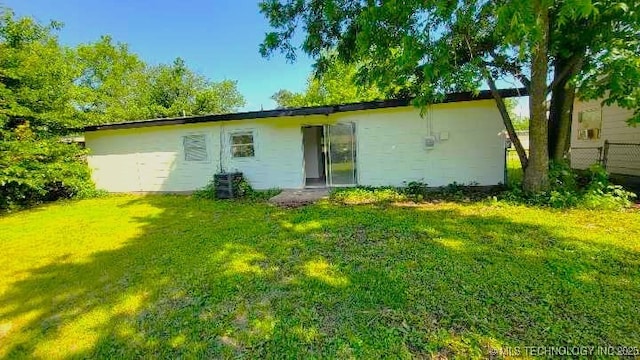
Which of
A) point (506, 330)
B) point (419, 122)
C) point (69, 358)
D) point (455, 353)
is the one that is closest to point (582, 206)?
point (419, 122)

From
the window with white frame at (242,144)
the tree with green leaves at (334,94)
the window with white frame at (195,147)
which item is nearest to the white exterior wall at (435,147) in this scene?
the window with white frame at (242,144)

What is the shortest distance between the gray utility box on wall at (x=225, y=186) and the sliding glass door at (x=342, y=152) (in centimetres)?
286

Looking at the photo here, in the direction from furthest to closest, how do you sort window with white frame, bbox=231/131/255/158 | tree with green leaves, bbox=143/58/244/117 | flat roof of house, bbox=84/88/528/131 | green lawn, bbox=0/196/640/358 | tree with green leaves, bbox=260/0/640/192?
1. tree with green leaves, bbox=143/58/244/117
2. window with white frame, bbox=231/131/255/158
3. flat roof of house, bbox=84/88/528/131
4. tree with green leaves, bbox=260/0/640/192
5. green lawn, bbox=0/196/640/358

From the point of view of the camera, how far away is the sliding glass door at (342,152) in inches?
365

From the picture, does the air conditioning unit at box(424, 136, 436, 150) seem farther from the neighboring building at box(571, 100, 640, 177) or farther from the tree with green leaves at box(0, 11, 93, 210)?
the tree with green leaves at box(0, 11, 93, 210)

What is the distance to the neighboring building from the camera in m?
8.91

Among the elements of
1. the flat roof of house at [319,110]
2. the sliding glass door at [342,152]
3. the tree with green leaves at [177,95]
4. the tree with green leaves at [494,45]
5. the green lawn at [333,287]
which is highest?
the tree with green leaves at [177,95]

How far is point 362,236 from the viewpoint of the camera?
5.07 meters

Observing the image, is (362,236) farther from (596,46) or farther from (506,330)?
(596,46)

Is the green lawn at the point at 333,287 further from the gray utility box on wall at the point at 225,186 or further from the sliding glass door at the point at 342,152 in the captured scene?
the sliding glass door at the point at 342,152

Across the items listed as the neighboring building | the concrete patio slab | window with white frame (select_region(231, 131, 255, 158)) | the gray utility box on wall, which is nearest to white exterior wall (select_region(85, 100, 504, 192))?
window with white frame (select_region(231, 131, 255, 158))

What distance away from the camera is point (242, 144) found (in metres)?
10.1

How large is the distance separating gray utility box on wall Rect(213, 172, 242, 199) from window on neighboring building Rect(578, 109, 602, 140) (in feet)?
38.4

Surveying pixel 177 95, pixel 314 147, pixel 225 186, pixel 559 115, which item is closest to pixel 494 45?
pixel 559 115
